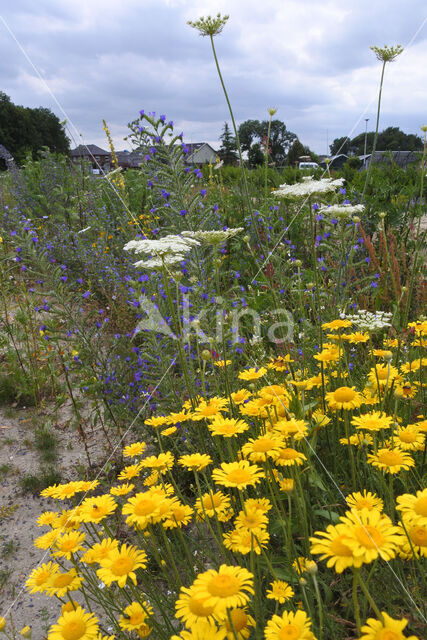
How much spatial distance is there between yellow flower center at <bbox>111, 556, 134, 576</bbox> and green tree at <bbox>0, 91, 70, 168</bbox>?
104ft

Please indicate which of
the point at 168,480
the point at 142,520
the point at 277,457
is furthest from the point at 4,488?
the point at 277,457

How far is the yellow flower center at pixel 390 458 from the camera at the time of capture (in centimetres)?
124

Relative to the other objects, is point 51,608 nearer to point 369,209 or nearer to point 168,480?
point 168,480

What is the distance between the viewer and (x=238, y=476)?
119 centimetres

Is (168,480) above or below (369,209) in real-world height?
below

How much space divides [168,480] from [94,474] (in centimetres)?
70

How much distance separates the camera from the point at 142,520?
1151 mm

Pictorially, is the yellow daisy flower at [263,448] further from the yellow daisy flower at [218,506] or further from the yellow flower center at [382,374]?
the yellow flower center at [382,374]

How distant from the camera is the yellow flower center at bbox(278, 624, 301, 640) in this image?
2.78ft

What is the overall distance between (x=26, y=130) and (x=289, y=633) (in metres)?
37.7

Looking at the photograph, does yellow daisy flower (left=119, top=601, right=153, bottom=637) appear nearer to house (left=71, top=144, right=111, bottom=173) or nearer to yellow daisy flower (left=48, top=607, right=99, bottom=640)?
yellow daisy flower (left=48, top=607, right=99, bottom=640)

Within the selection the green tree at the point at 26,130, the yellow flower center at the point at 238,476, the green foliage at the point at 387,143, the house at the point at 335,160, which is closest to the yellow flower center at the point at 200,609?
the yellow flower center at the point at 238,476

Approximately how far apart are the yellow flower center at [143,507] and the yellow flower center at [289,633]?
1.49ft

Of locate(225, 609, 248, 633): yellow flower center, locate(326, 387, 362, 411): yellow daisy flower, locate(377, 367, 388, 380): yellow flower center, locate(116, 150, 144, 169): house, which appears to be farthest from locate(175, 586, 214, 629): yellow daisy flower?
locate(116, 150, 144, 169): house
